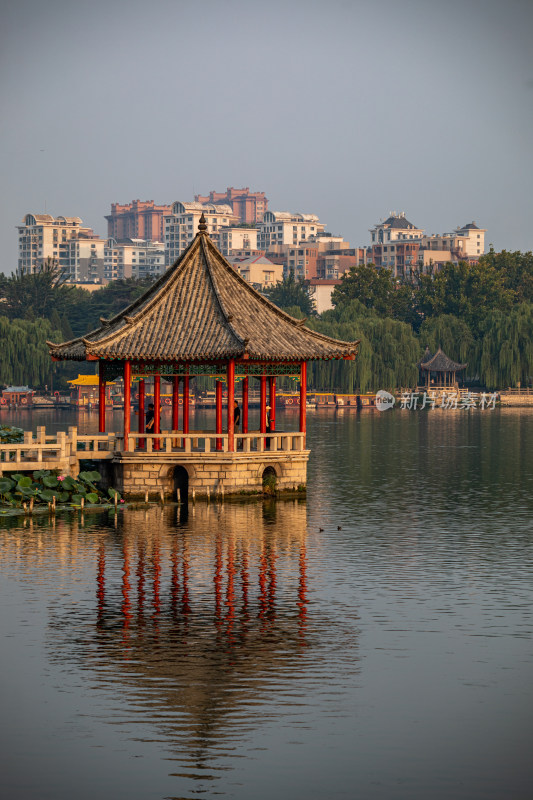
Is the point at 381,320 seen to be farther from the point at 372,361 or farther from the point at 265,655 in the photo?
the point at 265,655

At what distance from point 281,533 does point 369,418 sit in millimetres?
64509

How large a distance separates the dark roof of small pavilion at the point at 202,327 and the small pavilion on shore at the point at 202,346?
26 mm

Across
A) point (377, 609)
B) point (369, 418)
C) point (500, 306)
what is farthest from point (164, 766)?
point (500, 306)

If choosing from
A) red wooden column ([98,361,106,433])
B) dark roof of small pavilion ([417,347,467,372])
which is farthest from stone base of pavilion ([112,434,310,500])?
dark roof of small pavilion ([417,347,467,372])

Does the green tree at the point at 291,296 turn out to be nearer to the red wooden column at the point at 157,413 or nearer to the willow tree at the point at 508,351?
the willow tree at the point at 508,351

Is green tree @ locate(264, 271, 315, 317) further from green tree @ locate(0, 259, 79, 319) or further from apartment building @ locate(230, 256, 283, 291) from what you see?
apartment building @ locate(230, 256, 283, 291)

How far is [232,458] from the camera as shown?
111 ft

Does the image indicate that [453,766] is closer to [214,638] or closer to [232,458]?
[214,638]

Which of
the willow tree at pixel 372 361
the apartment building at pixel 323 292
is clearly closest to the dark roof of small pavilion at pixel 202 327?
the willow tree at pixel 372 361

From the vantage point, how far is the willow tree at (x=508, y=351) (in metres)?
112

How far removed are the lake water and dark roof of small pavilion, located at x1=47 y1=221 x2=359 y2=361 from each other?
4163mm

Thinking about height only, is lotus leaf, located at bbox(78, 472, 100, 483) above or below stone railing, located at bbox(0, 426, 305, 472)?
below

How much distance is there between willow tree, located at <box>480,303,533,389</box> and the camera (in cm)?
11225

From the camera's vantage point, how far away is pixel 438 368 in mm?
116938
